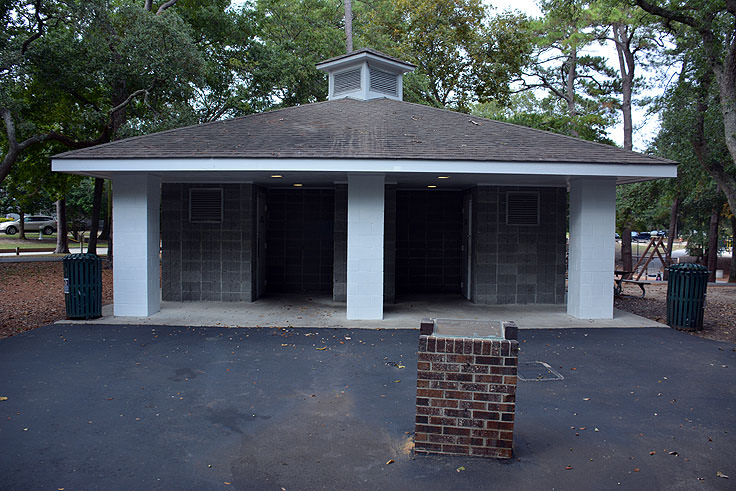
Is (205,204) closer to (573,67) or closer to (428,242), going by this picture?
(428,242)

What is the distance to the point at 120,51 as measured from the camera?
1656cm

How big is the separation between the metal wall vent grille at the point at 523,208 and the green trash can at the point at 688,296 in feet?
10.2

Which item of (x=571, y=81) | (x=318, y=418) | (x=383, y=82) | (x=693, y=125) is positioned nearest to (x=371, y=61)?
(x=383, y=82)

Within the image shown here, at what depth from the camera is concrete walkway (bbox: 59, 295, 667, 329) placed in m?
9.56

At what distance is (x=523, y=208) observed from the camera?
1195cm

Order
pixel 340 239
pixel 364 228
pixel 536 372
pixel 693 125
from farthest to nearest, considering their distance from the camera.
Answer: pixel 693 125 < pixel 340 239 < pixel 364 228 < pixel 536 372

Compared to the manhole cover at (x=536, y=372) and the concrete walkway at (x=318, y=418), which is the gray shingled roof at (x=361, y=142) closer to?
the concrete walkway at (x=318, y=418)

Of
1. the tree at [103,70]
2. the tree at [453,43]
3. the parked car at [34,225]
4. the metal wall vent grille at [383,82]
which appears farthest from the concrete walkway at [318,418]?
the parked car at [34,225]

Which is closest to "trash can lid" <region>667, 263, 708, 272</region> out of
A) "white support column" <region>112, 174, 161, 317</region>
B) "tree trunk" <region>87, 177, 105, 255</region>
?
"white support column" <region>112, 174, 161, 317</region>

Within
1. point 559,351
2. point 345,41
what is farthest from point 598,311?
point 345,41

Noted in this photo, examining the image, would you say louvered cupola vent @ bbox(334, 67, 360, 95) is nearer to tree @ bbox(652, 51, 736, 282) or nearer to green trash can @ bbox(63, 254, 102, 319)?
green trash can @ bbox(63, 254, 102, 319)

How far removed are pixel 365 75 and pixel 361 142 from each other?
5357 millimetres

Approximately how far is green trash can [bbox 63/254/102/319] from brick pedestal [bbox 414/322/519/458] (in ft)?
25.0

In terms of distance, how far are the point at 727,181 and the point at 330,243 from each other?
11.2 metres
